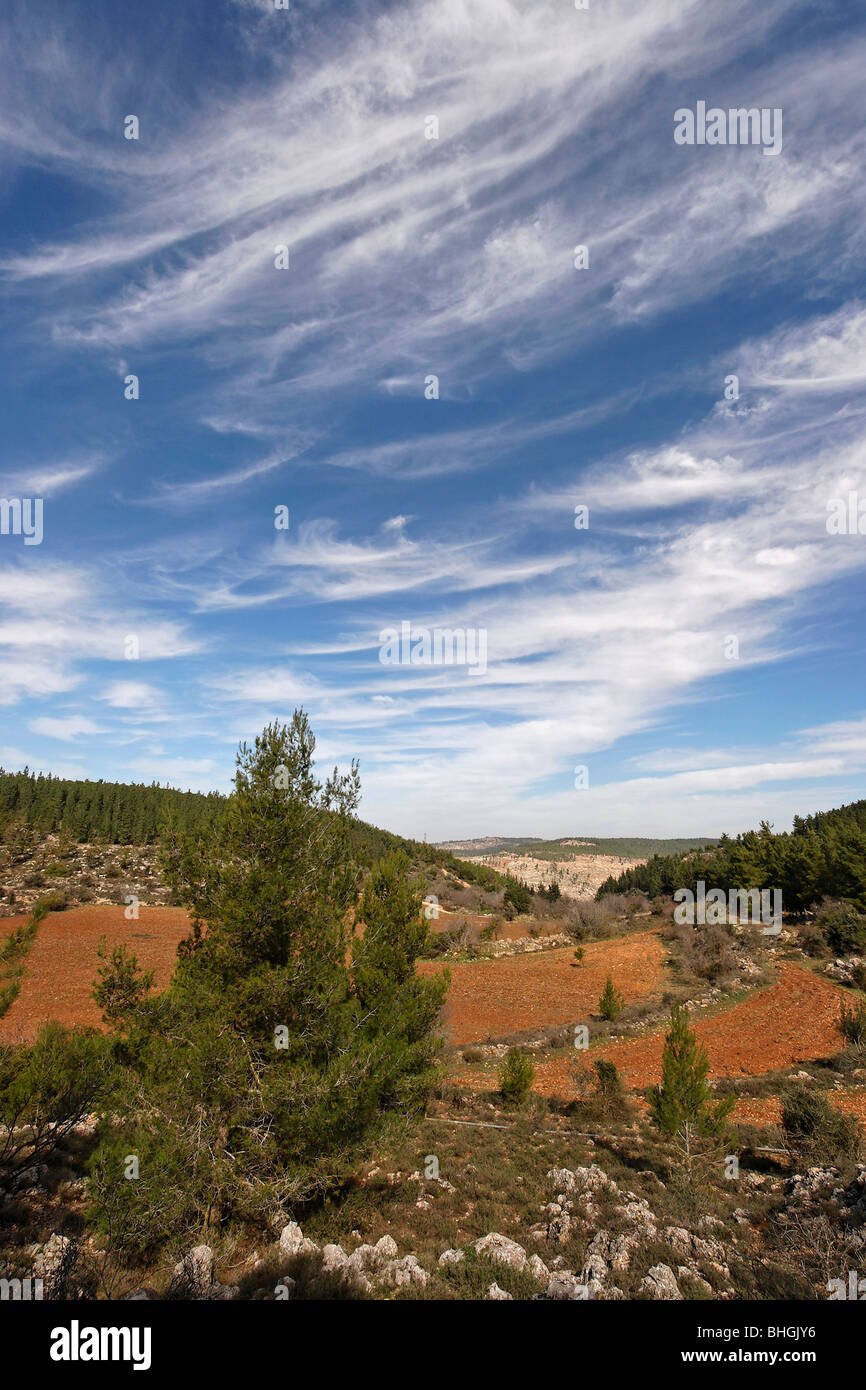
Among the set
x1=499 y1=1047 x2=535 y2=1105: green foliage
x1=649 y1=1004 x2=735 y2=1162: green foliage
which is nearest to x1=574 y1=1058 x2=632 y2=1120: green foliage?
x1=499 y1=1047 x2=535 y2=1105: green foliage

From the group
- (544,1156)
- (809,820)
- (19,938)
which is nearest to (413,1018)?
(544,1156)

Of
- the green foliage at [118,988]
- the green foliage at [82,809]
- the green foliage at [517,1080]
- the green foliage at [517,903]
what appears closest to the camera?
the green foliage at [118,988]

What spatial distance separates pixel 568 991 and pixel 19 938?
3504 centimetres

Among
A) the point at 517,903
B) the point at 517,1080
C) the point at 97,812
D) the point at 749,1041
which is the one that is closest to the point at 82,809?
the point at 97,812

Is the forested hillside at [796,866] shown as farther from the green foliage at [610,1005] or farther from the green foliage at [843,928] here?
the green foliage at [610,1005]

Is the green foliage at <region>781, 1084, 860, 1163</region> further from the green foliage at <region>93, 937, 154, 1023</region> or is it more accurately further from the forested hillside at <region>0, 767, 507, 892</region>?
the forested hillside at <region>0, 767, 507, 892</region>

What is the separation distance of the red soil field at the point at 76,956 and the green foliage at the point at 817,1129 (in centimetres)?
1984

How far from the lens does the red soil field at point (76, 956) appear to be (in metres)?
24.5

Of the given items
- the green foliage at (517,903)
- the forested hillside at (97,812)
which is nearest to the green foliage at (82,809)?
the forested hillside at (97,812)

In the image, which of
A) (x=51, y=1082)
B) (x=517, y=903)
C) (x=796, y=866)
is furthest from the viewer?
(x=517, y=903)

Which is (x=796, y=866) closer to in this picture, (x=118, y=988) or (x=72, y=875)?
(x=118, y=988)

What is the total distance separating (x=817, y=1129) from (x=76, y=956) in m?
37.6

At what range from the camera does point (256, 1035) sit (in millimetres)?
9203
